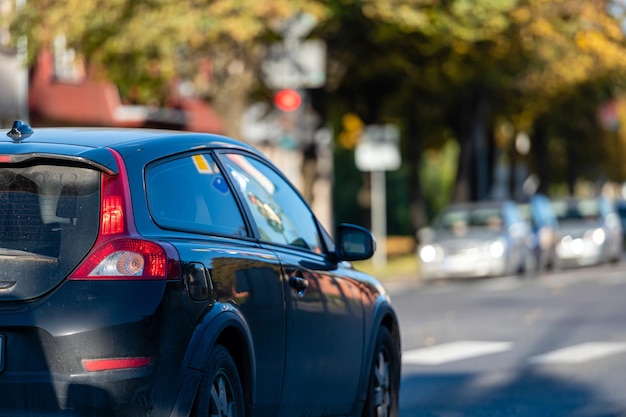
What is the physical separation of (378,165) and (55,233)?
26.9 meters

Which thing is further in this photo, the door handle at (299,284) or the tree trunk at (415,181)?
the tree trunk at (415,181)

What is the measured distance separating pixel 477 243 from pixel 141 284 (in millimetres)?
24983

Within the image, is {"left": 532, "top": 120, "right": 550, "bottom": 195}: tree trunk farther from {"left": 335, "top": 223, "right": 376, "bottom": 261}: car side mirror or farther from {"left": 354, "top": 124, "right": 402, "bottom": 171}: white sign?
{"left": 335, "top": 223, "right": 376, "bottom": 261}: car side mirror

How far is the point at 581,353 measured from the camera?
44.9 ft

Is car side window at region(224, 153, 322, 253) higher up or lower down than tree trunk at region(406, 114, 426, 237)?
higher up

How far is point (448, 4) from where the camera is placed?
27.9 m

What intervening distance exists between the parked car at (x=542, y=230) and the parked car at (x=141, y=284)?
26392 millimetres

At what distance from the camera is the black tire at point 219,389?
5.71m

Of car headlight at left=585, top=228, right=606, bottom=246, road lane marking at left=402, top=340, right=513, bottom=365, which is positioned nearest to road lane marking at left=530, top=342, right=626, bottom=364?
road lane marking at left=402, top=340, right=513, bottom=365

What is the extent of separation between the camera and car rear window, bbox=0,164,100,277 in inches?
219

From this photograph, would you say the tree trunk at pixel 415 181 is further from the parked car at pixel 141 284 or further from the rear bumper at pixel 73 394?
the rear bumper at pixel 73 394

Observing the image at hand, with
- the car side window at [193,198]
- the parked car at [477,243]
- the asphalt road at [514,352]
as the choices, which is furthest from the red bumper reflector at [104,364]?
the parked car at [477,243]

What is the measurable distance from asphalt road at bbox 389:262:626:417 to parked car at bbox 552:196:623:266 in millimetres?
10824

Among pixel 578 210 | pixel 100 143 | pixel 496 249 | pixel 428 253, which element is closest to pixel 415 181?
pixel 578 210
